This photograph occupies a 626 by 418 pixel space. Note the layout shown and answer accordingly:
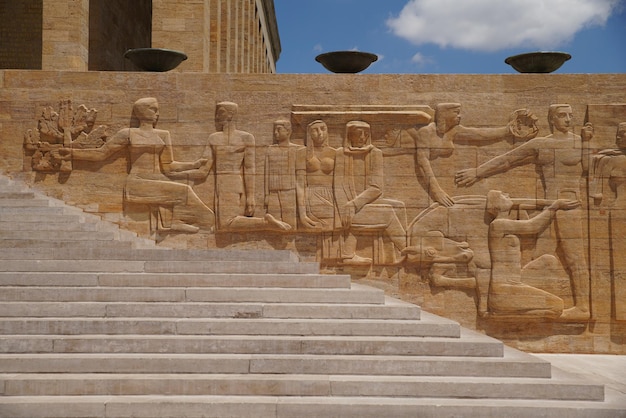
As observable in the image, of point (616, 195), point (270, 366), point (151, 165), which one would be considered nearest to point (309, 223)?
point (151, 165)

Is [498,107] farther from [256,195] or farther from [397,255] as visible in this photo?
[256,195]

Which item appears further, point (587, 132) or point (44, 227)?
point (587, 132)

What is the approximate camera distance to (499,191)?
35.6 feet

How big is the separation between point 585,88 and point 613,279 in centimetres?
324

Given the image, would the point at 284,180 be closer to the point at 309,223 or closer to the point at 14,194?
the point at 309,223

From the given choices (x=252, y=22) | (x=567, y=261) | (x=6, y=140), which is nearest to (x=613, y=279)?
(x=567, y=261)

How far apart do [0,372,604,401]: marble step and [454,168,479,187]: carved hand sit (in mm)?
4875

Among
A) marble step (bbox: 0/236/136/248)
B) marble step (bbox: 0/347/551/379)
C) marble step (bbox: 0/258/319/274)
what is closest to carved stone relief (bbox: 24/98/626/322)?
marble step (bbox: 0/236/136/248)

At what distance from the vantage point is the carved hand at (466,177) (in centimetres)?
1086

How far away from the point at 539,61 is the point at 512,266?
3.68 m

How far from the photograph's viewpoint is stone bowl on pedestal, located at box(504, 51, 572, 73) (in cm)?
1136

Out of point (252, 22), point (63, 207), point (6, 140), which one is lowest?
point (63, 207)

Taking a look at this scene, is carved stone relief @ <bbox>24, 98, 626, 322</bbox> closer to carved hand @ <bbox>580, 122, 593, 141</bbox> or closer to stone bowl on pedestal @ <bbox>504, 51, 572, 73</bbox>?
carved hand @ <bbox>580, 122, 593, 141</bbox>

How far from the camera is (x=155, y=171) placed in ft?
36.1
